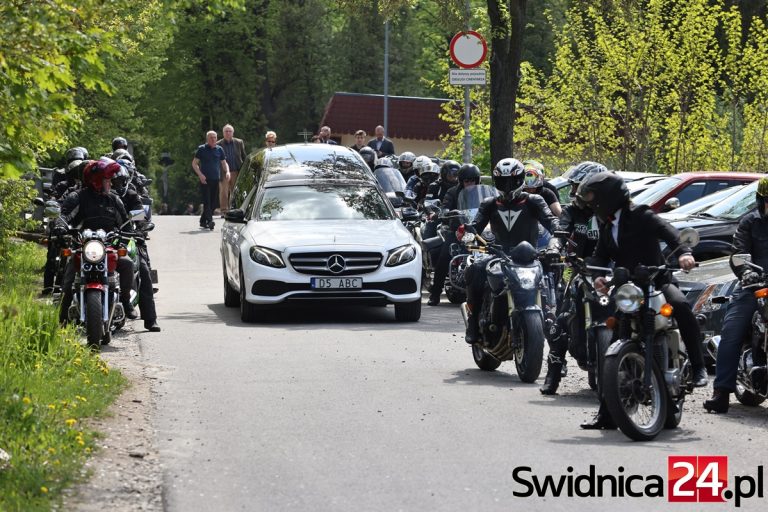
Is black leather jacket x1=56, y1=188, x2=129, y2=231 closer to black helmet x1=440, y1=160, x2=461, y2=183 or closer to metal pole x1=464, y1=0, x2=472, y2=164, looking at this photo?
black helmet x1=440, y1=160, x2=461, y2=183

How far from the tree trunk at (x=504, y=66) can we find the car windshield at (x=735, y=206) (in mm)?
4877

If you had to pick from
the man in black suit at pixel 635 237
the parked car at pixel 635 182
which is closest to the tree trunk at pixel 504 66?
the parked car at pixel 635 182

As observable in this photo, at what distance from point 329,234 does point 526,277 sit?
17.0ft

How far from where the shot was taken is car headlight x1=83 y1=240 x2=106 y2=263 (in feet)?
45.8

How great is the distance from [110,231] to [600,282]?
5885 mm

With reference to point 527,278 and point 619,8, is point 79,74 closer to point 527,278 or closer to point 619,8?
point 527,278

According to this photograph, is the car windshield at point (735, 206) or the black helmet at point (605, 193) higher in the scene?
the black helmet at point (605, 193)

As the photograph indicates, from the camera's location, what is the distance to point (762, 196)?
11.1 m

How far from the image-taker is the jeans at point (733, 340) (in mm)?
11031

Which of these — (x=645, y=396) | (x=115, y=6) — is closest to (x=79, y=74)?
(x=115, y=6)

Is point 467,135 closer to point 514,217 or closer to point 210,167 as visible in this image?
point 210,167

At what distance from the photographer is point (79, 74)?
10836mm

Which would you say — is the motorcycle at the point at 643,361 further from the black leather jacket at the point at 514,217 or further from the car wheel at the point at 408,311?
the car wheel at the point at 408,311

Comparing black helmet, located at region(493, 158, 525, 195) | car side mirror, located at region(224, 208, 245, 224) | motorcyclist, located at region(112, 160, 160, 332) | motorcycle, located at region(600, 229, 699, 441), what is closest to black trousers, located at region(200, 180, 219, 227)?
car side mirror, located at region(224, 208, 245, 224)
